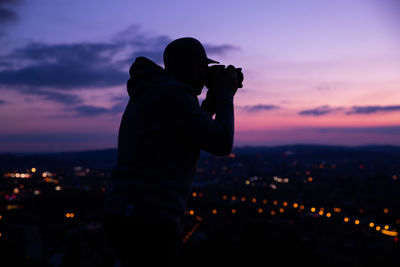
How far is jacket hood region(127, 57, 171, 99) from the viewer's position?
132 cm

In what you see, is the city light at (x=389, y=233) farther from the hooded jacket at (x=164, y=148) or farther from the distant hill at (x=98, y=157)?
the distant hill at (x=98, y=157)

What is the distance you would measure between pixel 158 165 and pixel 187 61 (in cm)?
45

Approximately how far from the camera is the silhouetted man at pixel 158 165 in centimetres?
117

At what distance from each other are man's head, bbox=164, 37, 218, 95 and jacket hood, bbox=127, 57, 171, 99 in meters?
0.06

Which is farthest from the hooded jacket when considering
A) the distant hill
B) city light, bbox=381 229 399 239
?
the distant hill

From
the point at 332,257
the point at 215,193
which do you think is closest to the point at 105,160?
the point at 215,193

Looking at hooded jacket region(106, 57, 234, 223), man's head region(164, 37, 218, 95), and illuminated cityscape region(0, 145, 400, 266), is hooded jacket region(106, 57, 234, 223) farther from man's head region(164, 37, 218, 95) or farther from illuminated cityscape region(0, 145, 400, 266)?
illuminated cityscape region(0, 145, 400, 266)

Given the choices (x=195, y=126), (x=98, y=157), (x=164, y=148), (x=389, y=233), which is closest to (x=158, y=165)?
(x=164, y=148)

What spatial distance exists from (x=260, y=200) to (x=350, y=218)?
32.1 feet

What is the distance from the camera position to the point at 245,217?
2562cm

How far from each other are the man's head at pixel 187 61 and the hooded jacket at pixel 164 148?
0.11 m

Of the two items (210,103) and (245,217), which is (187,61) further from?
(245,217)

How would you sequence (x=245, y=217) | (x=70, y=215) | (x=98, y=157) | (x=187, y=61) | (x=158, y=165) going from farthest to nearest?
(x=98, y=157), (x=70, y=215), (x=245, y=217), (x=187, y=61), (x=158, y=165)

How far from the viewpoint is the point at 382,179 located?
43.3 m
